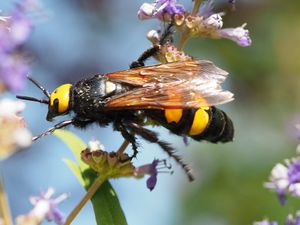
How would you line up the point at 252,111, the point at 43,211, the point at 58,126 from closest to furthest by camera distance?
the point at 43,211, the point at 58,126, the point at 252,111

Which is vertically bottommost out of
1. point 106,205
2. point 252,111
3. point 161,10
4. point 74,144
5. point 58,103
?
point 106,205

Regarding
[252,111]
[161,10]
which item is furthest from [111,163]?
[252,111]

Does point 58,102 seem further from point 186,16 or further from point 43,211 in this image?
point 43,211

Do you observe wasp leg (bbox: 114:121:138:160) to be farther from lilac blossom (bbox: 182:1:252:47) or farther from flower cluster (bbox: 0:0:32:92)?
flower cluster (bbox: 0:0:32:92)

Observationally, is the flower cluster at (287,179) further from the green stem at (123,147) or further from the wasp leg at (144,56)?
the wasp leg at (144,56)

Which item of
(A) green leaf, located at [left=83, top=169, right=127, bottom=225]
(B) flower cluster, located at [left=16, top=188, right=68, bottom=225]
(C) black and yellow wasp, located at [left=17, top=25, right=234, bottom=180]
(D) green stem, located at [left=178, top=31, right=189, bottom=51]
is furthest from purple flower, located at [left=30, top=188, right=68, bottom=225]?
(D) green stem, located at [left=178, top=31, right=189, bottom=51]

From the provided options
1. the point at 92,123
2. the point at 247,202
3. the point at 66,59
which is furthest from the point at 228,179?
the point at 92,123

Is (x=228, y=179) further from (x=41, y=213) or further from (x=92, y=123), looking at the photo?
(x=41, y=213)
